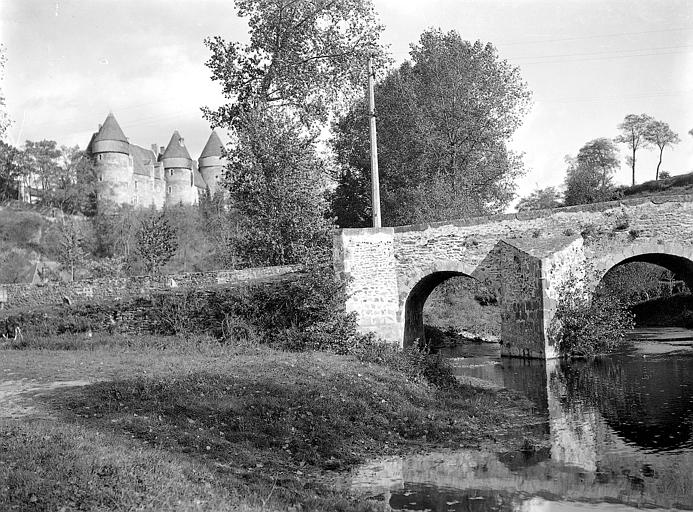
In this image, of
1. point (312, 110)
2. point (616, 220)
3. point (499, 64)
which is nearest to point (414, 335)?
point (616, 220)

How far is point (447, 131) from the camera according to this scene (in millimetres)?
33125

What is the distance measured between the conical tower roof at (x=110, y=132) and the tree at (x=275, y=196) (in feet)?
177

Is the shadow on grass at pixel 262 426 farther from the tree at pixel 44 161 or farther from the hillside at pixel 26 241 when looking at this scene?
the tree at pixel 44 161

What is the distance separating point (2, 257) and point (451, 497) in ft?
170

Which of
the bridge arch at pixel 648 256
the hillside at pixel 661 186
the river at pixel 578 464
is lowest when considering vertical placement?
the river at pixel 578 464

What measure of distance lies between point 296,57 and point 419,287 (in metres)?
10.1

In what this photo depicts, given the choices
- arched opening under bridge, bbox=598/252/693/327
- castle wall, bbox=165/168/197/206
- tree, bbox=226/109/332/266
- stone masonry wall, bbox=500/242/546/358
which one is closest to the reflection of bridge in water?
stone masonry wall, bbox=500/242/546/358

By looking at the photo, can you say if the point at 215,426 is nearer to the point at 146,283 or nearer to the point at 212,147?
the point at 146,283

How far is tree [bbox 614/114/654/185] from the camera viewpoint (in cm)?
6862

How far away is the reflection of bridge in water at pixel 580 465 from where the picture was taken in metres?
7.28

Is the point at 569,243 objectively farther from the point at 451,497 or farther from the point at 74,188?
the point at 74,188

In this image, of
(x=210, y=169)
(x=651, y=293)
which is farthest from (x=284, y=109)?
(x=210, y=169)

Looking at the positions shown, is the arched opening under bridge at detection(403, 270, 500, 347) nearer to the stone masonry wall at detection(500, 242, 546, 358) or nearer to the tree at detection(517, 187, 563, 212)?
the stone masonry wall at detection(500, 242, 546, 358)

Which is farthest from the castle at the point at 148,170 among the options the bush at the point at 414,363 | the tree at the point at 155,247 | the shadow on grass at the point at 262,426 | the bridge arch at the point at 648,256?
the shadow on grass at the point at 262,426
